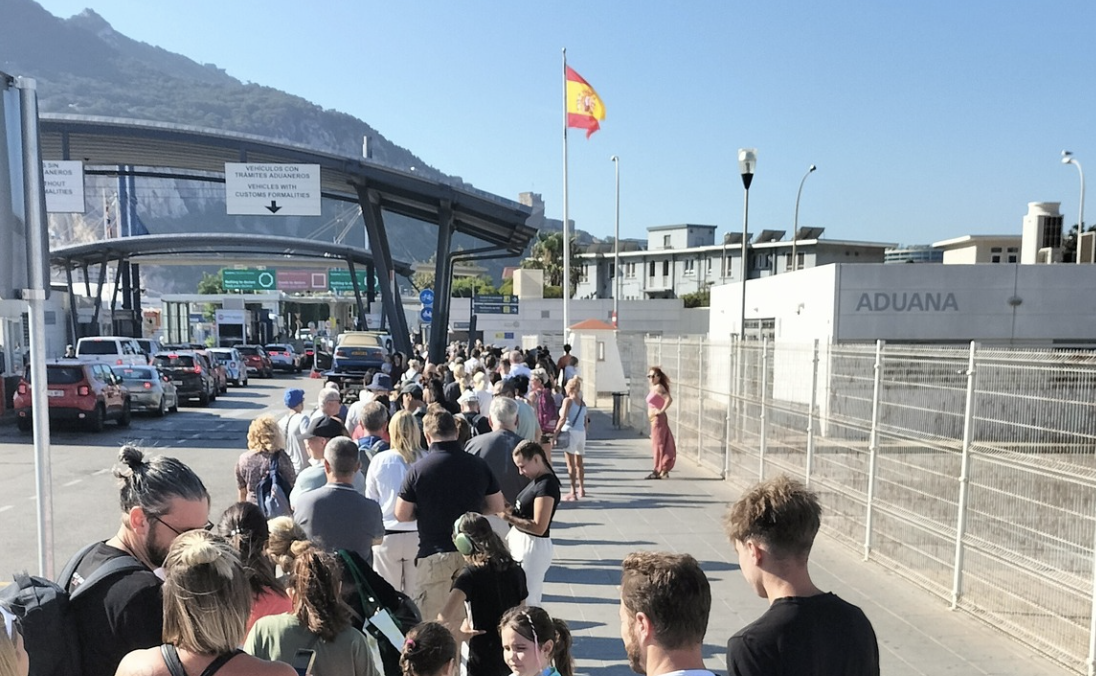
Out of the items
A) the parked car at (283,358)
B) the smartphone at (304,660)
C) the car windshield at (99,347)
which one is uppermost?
the smartphone at (304,660)

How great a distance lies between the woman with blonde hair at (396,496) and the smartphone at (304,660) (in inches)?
96.6

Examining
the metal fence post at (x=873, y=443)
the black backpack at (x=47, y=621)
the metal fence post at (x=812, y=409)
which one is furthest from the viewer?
the metal fence post at (x=812, y=409)

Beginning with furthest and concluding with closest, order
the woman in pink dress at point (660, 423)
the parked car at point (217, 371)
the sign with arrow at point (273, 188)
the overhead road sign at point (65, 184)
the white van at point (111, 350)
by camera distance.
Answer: the parked car at point (217, 371) → the white van at point (111, 350) → the sign with arrow at point (273, 188) → the overhead road sign at point (65, 184) → the woman in pink dress at point (660, 423)

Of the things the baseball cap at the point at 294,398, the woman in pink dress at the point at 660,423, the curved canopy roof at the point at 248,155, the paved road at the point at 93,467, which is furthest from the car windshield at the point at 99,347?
the woman in pink dress at the point at 660,423

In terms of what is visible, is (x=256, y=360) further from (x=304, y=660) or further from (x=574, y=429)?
(x=304, y=660)

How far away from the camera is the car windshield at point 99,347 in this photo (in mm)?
24500

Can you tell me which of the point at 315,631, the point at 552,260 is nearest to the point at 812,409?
the point at 315,631

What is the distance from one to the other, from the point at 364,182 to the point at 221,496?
14.0m

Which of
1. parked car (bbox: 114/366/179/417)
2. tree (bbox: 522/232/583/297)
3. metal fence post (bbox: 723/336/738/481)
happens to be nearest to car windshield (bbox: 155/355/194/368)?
parked car (bbox: 114/366/179/417)

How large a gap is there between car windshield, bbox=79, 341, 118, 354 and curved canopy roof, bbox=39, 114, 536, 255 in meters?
6.41

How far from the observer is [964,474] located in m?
5.72

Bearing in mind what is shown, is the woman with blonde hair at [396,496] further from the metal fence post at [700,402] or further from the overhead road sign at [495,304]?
the overhead road sign at [495,304]

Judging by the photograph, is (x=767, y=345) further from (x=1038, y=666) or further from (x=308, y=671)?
(x=308, y=671)

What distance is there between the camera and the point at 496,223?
24062 mm
